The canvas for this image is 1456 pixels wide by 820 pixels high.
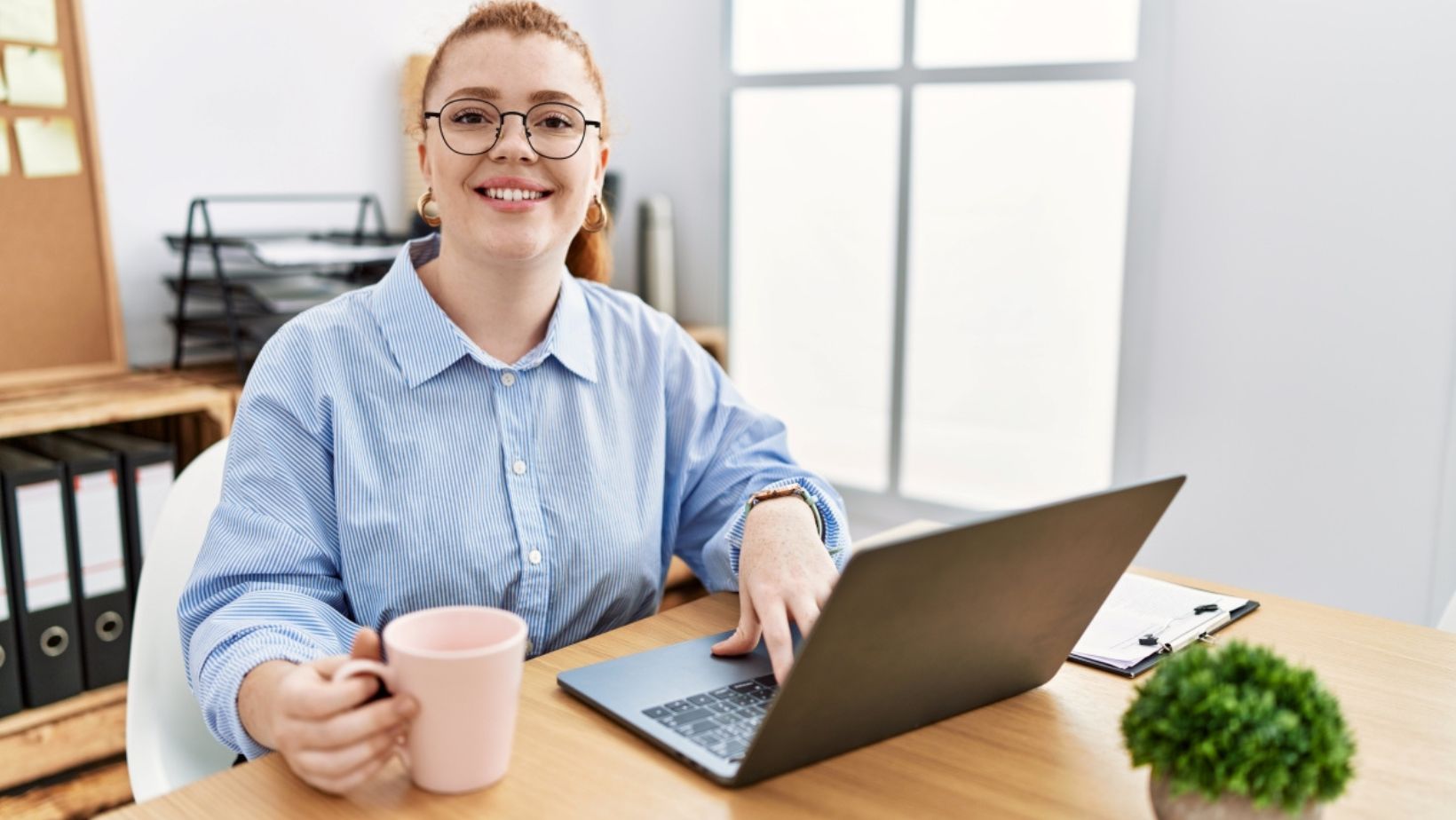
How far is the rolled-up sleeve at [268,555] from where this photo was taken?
900 mm

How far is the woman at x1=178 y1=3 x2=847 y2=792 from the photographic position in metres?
1.03

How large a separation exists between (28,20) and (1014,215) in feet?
5.97

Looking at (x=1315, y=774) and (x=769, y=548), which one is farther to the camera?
(x=769, y=548)

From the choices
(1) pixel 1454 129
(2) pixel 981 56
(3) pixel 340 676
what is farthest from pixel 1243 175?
(3) pixel 340 676

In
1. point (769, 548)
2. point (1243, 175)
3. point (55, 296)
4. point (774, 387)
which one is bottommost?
point (774, 387)

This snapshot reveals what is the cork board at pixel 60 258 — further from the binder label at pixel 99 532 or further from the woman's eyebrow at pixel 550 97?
the woman's eyebrow at pixel 550 97

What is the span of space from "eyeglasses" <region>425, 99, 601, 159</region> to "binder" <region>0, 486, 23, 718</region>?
3.41 feet

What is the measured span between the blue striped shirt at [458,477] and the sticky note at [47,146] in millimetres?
1087

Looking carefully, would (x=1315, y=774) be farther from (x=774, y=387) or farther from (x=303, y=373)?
(x=774, y=387)

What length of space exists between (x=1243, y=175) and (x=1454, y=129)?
0.32 m

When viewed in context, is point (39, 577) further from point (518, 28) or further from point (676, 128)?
point (676, 128)

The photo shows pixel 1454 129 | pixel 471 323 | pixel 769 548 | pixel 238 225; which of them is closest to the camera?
pixel 769 548

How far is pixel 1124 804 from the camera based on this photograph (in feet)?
2.47

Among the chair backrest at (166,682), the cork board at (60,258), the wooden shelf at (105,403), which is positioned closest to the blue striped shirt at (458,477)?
the chair backrest at (166,682)
